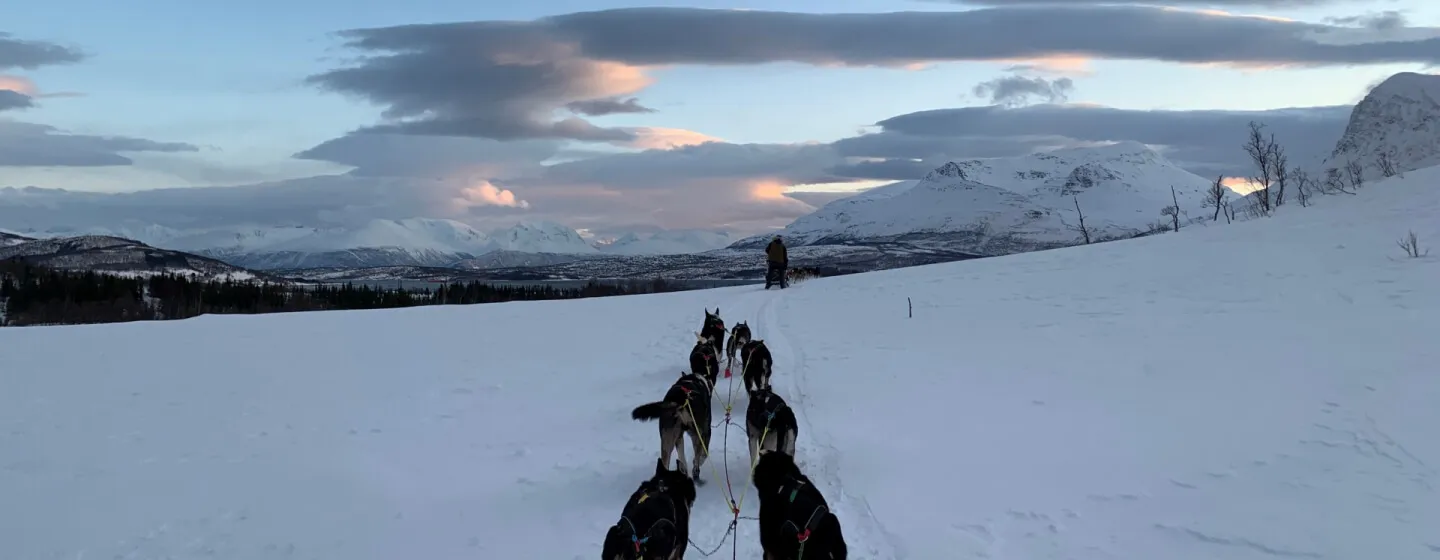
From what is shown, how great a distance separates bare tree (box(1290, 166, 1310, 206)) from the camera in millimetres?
28228

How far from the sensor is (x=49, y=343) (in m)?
18.0

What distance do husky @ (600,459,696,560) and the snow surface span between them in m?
1.14

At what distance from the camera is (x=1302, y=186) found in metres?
A: 40.4

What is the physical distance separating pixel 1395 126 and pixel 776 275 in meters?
78.2

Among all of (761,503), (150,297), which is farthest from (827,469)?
(150,297)

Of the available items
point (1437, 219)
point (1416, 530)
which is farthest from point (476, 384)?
point (1437, 219)

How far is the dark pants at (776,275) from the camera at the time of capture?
104 feet

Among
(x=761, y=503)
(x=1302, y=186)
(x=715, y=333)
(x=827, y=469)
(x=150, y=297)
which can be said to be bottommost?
(x=150, y=297)

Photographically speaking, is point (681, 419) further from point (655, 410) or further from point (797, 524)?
point (797, 524)

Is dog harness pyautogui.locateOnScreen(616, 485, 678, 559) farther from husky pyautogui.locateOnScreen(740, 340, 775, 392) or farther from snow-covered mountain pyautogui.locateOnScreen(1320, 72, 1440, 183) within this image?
snow-covered mountain pyautogui.locateOnScreen(1320, 72, 1440, 183)

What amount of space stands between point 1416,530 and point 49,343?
24.3 meters

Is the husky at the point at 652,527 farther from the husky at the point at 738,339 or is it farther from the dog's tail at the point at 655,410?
the husky at the point at 738,339

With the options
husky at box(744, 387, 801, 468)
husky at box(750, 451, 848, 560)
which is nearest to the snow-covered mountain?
husky at box(744, 387, 801, 468)

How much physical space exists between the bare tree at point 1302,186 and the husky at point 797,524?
28.1 meters
